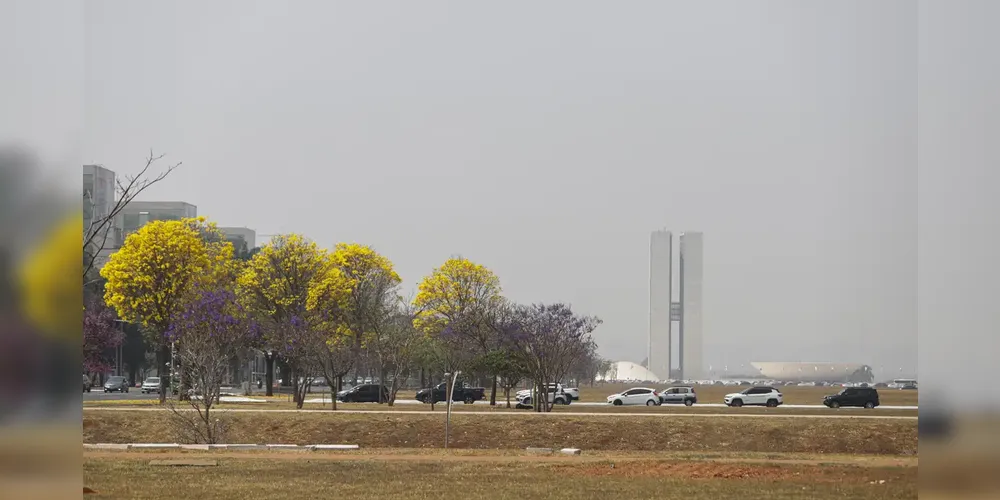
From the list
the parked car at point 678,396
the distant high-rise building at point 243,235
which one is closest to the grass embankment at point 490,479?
the parked car at point 678,396

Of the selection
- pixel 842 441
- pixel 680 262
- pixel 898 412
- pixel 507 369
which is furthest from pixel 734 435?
pixel 680 262

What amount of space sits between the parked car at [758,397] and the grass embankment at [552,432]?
12.4 meters

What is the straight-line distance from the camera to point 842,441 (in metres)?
23.8

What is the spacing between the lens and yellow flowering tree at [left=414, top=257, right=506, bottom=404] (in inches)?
1666

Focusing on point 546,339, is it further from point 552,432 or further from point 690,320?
point 690,320

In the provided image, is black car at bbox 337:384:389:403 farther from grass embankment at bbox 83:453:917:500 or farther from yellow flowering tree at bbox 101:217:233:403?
Result: grass embankment at bbox 83:453:917:500

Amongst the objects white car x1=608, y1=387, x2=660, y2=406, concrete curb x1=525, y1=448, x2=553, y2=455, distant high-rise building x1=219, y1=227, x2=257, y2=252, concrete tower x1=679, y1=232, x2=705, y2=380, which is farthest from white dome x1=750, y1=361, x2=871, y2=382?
concrete curb x1=525, y1=448, x2=553, y2=455

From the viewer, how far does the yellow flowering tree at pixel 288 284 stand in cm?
4078

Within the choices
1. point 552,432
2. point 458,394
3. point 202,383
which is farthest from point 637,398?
point 202,383

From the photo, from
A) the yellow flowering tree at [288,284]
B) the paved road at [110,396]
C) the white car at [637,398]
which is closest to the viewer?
the white car at [637,398]

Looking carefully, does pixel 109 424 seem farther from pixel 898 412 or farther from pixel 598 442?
pixel 898 412

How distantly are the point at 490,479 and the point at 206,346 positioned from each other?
396 inches

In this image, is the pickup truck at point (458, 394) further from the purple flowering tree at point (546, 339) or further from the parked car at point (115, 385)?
the parked car at point (115, 385)

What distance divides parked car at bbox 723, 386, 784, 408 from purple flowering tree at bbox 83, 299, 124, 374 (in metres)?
22.4
